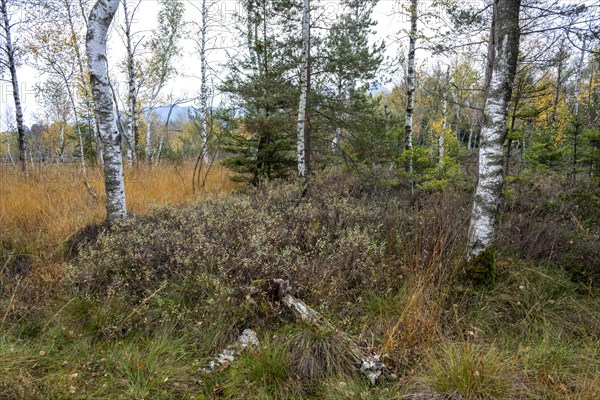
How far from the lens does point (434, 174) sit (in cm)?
770

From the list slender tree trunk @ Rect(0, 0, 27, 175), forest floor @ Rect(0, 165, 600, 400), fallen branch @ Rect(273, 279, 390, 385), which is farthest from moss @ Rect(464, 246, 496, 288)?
slender tree trunk @ Rect(0, 0, 27, 175)

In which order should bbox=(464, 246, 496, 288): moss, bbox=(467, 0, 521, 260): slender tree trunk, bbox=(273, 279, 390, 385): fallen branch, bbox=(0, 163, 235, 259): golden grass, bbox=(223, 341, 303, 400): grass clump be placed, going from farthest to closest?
bbox=(0, 163, 235, 259): golden grass, bbox=(464, 246, 496, 288): moss, bbox=(467, 0, 521, 260): slender tree trunk, bbox=(273, 279, 390, 385): fallen branch, bbox=(223, 341, 303, 400): grass clump

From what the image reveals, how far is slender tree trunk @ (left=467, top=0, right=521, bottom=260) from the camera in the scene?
3.00m

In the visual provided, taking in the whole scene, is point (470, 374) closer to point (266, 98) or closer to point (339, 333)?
point (339, 333)

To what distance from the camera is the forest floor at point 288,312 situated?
202cm

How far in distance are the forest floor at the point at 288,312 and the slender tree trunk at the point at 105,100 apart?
0.56 metres

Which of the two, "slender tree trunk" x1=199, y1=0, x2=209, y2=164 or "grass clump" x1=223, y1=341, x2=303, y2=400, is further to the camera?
"slender tree trunk" x1=199, y1=0, x2=209, y2=164

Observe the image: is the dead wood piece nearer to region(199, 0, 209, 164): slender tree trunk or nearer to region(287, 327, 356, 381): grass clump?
region(287, 327, 356, 381): grass clump

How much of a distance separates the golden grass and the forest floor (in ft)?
0.18

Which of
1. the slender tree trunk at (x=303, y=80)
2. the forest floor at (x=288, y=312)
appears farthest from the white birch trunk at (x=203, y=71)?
the forest floor at (x=288, y=312)

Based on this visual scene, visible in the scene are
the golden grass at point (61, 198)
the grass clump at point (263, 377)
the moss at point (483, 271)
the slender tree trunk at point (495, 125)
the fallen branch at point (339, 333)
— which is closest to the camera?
the grass clump at point (263, 377)

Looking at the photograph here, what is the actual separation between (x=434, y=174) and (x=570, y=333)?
548cm

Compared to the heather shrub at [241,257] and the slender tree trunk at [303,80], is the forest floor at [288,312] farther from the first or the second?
the slender tree trunk at [303,80]

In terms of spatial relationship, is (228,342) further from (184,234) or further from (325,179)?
(325,179)
